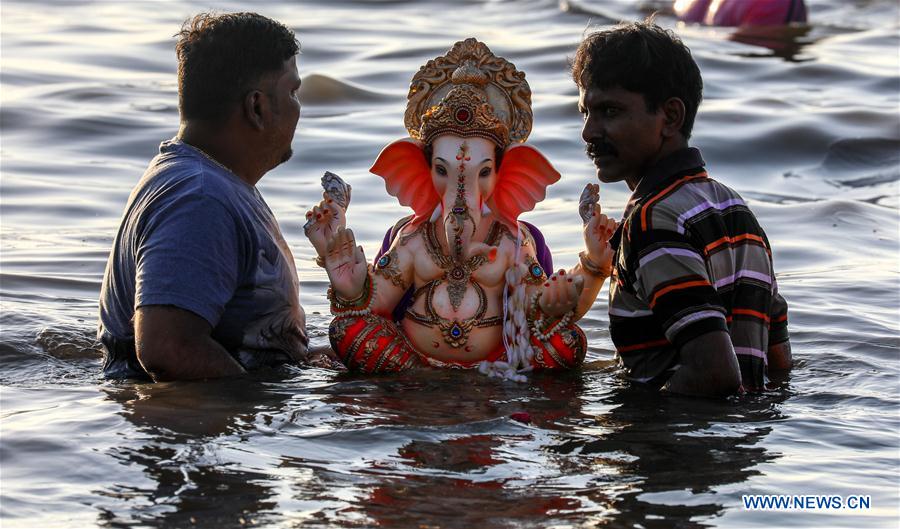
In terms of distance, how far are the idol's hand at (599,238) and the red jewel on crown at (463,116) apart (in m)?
0.75

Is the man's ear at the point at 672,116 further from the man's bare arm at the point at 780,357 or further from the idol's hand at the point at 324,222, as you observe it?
the idol's hand at the point at 324,222

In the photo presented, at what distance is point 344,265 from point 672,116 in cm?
165

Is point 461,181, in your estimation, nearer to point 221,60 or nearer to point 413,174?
point 413,174

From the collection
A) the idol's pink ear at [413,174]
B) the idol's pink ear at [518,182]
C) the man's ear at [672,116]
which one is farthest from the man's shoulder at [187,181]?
the man's ear at [672,116]

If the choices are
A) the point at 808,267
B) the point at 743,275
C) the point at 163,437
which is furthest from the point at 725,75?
the point at 163,437

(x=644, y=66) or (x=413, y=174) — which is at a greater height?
(x=644, y=66)

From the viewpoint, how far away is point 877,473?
5426 mm

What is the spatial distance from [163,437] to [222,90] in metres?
1.78

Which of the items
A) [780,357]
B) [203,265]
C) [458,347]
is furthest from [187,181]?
[780,357]

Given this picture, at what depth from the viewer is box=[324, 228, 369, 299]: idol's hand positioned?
21.0 feet

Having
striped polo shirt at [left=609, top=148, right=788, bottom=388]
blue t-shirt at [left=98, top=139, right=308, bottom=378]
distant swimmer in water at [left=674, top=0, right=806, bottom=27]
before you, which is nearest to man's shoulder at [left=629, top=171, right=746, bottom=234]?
striped polo shirt at [left=609, top=148, right=788, bottom=388]

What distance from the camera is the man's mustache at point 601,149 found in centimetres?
611

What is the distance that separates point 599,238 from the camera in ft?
20.5

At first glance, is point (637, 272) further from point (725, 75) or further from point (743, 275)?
point (725, 75)
